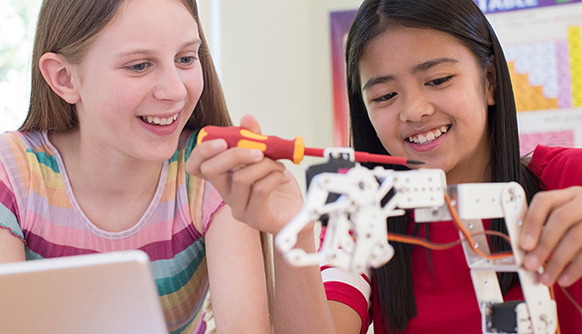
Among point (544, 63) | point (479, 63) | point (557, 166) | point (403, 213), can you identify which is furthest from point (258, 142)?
point (544, 63)

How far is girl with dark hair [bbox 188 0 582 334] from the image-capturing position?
0.99m

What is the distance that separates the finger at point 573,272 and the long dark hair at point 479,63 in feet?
1.06

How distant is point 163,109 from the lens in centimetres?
101

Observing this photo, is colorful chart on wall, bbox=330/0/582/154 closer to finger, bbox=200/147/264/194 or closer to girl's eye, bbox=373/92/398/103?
girl's eye, bbox=373/92/398/103

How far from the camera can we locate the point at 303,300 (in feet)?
2.97

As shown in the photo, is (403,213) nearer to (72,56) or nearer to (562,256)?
(562,256)

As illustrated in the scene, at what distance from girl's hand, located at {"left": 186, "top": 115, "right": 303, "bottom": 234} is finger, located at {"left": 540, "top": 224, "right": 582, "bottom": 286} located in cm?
34

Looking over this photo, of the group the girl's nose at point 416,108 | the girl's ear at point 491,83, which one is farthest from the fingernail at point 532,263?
the girl's ear at point 491,83

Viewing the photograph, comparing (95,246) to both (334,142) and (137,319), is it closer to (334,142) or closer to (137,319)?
(137,319)

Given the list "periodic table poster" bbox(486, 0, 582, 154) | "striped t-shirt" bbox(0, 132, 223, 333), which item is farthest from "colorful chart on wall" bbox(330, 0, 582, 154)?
"striped t-shirt" bbox(0, 132, 223, 333)

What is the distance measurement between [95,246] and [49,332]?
545mm

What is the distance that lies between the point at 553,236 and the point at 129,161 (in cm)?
79

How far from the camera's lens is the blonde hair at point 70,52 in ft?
3.26

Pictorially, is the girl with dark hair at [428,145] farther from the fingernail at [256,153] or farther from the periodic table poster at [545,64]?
the periodic table poster at [545,64]
